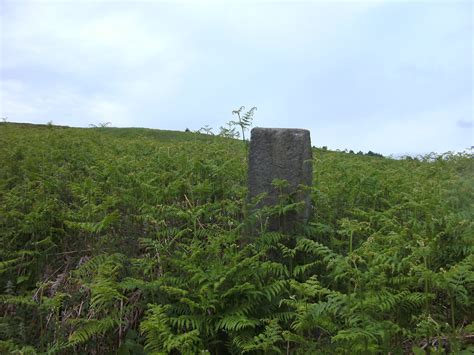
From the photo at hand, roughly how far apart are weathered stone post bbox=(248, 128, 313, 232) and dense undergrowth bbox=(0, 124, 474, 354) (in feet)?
0.65

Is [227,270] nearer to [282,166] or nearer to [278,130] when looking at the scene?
[282,166]

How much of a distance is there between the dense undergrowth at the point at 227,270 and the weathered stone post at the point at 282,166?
7.8 inches

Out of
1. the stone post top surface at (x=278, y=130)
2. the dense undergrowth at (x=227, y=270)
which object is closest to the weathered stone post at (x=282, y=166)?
the stone post top surface at (x=278, y=130)

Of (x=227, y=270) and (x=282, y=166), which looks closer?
(x=227, y=270)

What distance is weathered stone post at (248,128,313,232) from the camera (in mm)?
5672

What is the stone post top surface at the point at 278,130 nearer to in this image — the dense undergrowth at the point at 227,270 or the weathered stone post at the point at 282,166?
the weathered stone post at the point at 282,166

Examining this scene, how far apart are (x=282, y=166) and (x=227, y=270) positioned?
5.45ft

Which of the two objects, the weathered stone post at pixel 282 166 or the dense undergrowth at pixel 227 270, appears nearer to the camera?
the dense undergrowth at pixel 227 270

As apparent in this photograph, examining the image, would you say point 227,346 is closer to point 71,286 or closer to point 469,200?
point 71,286

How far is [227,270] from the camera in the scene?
15.2 feet

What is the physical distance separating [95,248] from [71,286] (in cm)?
57

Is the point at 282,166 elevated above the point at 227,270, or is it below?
above

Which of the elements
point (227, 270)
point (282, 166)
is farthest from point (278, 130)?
point (227, 270)

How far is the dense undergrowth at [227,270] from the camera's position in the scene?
13.0 ft
